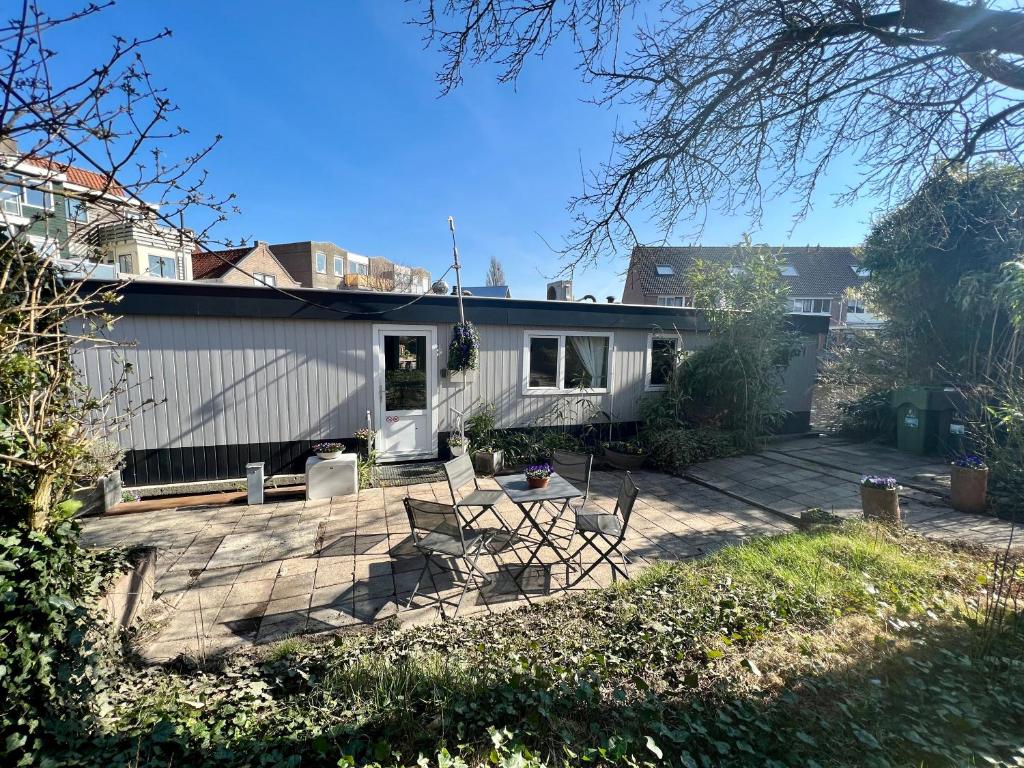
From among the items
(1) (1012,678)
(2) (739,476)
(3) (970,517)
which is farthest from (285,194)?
(3) (970,517)

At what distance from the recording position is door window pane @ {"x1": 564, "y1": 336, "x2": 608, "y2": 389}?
25.1 ft

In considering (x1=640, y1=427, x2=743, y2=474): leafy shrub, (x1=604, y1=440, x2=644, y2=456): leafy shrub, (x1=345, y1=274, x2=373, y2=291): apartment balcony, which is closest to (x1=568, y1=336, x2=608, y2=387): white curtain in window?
(x1=604, y1=440, x2=644, y2=456): leafy shrub

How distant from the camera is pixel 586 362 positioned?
25.5ft

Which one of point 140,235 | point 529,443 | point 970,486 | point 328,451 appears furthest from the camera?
point 529,443

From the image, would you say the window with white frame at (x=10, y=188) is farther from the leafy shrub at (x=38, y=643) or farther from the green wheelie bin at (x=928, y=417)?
the green wheelie bin at (x=928, y=417)

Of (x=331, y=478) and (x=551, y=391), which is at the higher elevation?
(x=551, y=391)

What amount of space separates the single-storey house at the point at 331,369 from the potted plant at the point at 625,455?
2.81 feet

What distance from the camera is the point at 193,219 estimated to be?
94.8 inches

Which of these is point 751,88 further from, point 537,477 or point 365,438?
point 365,438

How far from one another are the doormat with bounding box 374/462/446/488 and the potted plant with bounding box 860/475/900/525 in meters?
4.89

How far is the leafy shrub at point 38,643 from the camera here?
1.55 meters

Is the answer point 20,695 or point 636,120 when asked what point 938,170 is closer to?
point 636,120

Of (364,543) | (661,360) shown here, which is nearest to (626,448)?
(661,360)

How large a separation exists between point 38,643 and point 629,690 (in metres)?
2.46
